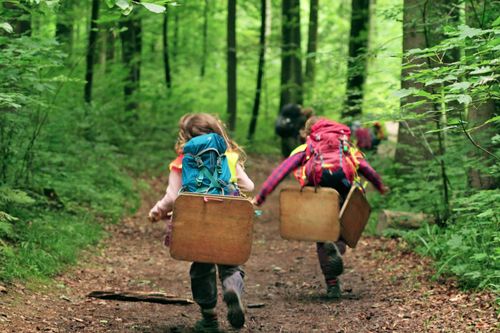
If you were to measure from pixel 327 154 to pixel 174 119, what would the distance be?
13.3m

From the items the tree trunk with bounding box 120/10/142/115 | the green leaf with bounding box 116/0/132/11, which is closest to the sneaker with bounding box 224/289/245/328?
the green leaf with bounding box 116/0/132/11

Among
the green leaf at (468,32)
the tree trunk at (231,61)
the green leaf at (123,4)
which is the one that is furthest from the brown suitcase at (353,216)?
the tree trunk at (231,61)

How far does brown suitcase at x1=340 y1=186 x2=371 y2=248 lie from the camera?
770cm

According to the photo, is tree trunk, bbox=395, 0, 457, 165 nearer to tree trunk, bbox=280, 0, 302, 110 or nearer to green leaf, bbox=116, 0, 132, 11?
green leaf, bbox=116, 0, 132, 11

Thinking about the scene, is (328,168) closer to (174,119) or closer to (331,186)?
(331,186)

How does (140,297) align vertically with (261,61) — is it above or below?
below

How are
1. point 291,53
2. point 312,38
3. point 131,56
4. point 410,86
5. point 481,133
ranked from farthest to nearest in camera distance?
point 312,38, point 291,53, point 131,56, point 410,86, point 481,133

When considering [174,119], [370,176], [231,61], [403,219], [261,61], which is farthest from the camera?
[261,61]

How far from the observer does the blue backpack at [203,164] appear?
6129 millimetres

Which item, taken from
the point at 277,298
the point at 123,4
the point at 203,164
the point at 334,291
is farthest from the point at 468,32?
the point at 277,298

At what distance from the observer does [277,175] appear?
25.8ft

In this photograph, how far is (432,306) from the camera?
22.0ft

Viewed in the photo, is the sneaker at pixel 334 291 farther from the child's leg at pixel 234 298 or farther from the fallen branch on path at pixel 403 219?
the fallen branch on path at pixel 403 219

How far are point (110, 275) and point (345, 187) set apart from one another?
3.21 m
